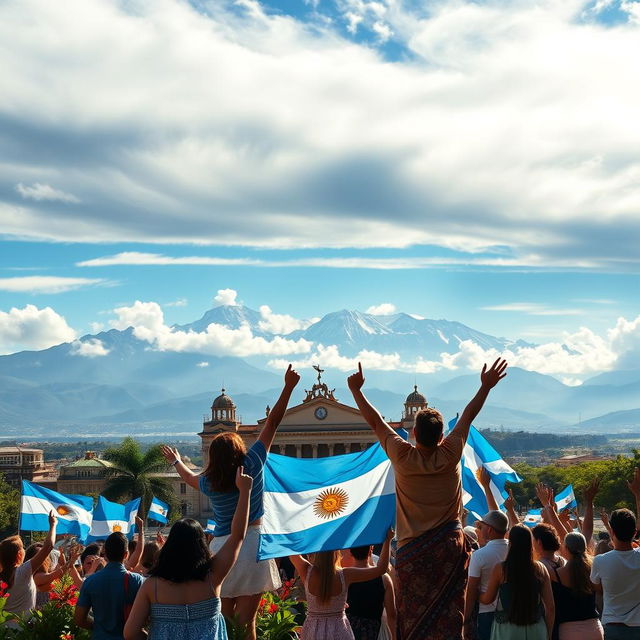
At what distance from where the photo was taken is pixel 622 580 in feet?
28.0

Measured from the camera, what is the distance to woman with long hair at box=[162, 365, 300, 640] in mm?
7707

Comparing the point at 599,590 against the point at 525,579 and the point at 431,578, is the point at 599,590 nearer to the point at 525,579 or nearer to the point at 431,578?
the point at 525,579

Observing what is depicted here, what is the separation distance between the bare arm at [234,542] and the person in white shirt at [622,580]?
3571 mm

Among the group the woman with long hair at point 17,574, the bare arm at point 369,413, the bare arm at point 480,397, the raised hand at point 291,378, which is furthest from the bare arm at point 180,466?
the bare arm at point 480,397

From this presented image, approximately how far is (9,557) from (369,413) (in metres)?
3.95

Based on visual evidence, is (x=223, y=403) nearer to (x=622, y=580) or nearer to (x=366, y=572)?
(x=622, y=580)

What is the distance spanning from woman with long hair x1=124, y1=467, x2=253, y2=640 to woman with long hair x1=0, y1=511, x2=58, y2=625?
10.5 ft

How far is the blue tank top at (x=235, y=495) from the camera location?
306 inches

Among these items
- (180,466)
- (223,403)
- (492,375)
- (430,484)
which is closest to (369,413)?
(430,484)

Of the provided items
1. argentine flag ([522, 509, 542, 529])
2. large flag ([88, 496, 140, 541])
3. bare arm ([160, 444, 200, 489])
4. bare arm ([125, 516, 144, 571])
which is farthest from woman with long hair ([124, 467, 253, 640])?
large flag ([88, 496, 140, 541])

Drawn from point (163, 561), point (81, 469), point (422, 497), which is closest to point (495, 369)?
point (422, 497)

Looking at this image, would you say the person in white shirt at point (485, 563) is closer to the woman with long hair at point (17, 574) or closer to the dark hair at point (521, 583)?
the dark hair at point (521, 583)

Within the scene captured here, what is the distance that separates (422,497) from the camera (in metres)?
7.31

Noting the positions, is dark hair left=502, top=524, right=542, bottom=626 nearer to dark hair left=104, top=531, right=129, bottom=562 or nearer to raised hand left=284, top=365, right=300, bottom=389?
raised hand left=284, top=365, right=300, bottom=389
